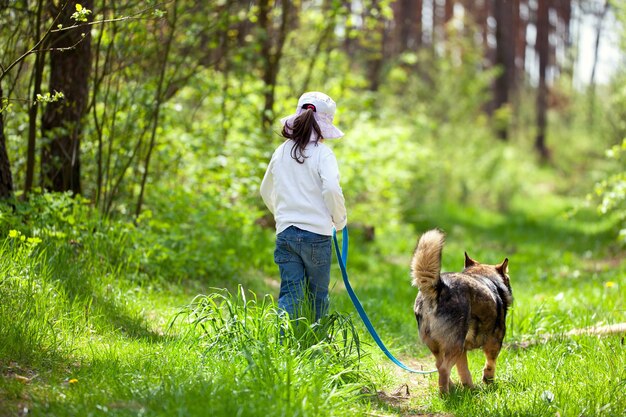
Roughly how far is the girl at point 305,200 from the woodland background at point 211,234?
0.37m

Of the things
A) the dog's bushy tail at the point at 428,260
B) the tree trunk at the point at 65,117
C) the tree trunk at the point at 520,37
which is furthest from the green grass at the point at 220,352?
the tree trunk at the point at 520,37

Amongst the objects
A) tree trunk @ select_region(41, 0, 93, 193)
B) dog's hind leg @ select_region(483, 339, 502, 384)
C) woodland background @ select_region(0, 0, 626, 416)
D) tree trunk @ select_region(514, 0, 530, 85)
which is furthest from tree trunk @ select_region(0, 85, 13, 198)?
tree trunk @ select_region(514, 0, 530, 85)

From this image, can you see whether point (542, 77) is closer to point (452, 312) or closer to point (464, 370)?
point (464, 370)

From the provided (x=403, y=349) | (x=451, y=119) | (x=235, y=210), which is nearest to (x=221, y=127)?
(x=235, y=210)

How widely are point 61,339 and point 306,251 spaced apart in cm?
A: 183

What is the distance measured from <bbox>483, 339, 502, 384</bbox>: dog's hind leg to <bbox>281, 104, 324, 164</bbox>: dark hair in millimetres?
1910

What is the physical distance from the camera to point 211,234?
26.8ft

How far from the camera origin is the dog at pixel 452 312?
468 centimetres

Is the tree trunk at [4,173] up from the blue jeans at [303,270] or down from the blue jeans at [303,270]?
up

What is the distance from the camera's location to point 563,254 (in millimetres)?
12711

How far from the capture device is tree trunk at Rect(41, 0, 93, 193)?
7.48 metres

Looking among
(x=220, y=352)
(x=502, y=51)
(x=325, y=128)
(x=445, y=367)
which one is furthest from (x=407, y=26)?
(x=220, y=352)

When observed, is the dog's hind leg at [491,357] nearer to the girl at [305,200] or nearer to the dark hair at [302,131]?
the girl at [305,200]

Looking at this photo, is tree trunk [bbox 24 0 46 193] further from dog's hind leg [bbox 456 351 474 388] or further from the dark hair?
dog's hind leg [bbox 456 351 474 388]
